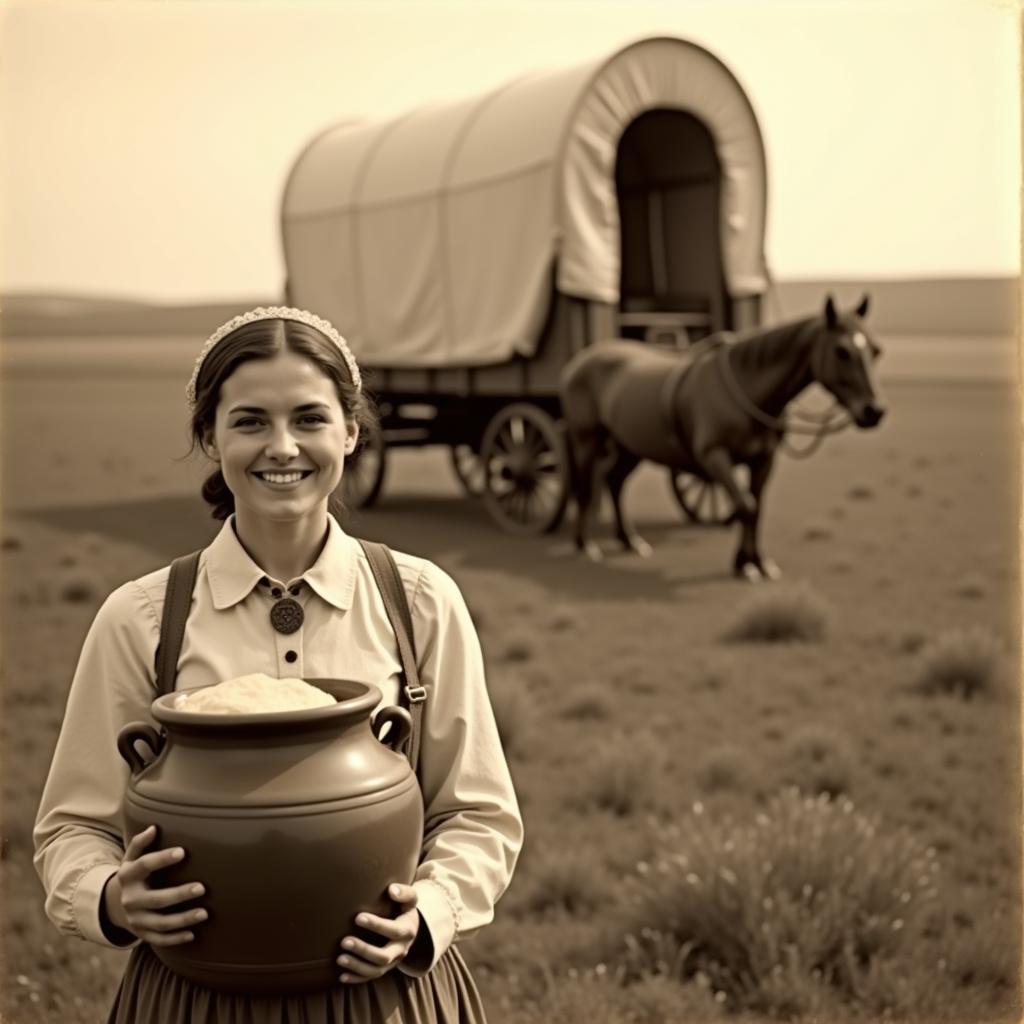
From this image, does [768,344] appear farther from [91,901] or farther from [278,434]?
[91,901]

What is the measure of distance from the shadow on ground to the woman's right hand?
6568 mm

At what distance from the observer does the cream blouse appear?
1634 mm

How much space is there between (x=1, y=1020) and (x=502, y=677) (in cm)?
333

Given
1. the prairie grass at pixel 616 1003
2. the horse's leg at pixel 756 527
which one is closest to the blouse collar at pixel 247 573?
the prairie grass at pixel 616 1003

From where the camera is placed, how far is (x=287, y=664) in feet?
5.50

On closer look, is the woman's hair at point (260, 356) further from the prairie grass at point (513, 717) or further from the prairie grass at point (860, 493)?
the prairie grass at point (860, 493)

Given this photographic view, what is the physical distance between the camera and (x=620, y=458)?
9.27 m

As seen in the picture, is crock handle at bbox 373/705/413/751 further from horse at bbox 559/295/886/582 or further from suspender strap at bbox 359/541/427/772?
horse at bbox 559/295/886/582

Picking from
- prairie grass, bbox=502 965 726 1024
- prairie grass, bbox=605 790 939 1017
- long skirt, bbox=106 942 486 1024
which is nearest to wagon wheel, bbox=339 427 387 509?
prairie grass, bbox=605 790 939 1017

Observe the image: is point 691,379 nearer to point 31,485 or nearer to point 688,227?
point 688,227

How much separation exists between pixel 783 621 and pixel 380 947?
5.76 meters

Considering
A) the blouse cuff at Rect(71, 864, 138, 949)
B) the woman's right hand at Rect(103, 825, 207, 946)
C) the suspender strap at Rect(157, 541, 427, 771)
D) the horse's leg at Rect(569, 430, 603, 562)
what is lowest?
the horse's leg at Rect(569, 430, 603, 562)

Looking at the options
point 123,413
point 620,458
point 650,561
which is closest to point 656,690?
point 650,561

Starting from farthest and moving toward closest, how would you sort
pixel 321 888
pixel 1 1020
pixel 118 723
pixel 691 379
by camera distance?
pixel 691 379, pixel 1 1020, pixel 118 723, pixel 321 888
